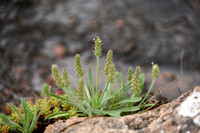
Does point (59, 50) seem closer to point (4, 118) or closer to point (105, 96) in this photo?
point (105, 96)

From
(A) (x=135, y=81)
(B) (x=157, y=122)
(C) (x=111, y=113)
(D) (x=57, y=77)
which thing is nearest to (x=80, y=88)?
(D) (x=57, y=77)

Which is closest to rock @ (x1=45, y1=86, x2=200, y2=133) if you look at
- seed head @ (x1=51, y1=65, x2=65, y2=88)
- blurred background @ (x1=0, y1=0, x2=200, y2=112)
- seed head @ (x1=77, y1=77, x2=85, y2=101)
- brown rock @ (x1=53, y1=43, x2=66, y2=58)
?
seed head @ (x1=77, y1=77, x2=85, y2=101)

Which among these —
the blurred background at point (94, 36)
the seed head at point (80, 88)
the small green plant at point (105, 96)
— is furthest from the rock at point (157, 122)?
the blurred background at point (94, 36)

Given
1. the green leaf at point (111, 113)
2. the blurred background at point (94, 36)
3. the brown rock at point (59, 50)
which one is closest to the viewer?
the green leaf at point (111, 113)

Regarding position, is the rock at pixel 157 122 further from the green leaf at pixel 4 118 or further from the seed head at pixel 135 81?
the green leaf at pixel 4 118

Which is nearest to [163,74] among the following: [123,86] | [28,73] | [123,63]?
[123,63]

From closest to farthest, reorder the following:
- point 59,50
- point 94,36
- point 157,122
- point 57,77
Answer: point 157,122, point 57,77, point 59,50, point 94,36
